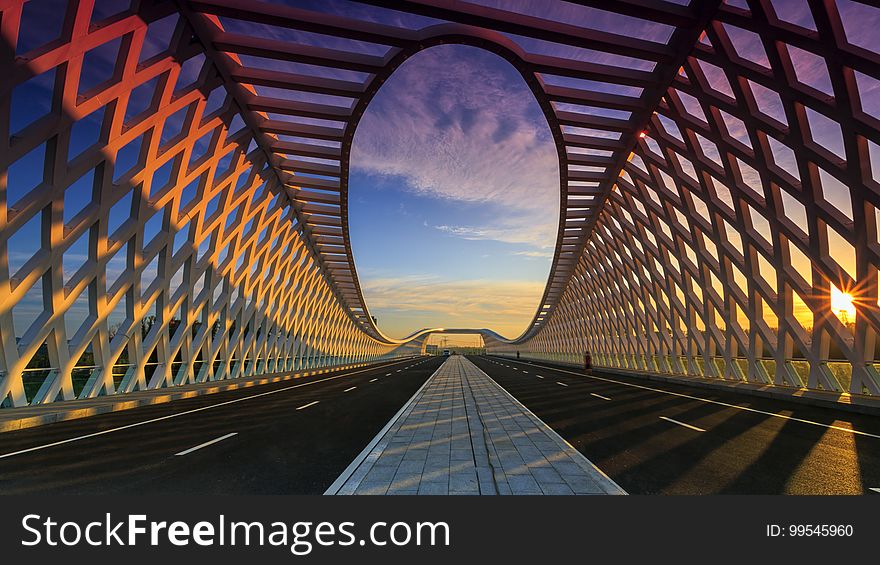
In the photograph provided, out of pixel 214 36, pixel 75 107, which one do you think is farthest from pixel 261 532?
pixel 214 36

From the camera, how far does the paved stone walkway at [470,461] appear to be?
578 centimetres

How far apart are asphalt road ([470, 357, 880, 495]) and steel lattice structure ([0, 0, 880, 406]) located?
601cm

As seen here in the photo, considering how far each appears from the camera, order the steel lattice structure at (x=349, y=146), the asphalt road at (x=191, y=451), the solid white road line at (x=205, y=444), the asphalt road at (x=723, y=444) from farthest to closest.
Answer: the steel lattice structure at (x=349, y=146)
the solid white road line at (x=205, y=444)
the asphalt road at (x=723, y=444)
the asphalt road at (x=191, y=451)

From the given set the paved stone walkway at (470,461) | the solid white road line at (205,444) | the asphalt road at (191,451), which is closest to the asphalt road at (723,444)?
the paved stone walkway at (470,461)

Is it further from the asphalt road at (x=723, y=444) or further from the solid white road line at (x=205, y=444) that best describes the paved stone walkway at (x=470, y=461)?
the solid white road line at (x=205, y=444)

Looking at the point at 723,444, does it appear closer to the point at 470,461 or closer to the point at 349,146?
the point at 470,461

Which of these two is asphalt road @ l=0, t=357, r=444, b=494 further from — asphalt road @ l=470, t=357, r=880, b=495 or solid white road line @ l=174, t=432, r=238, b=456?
asphalt road @ l=470, t=357, r=880, b=495

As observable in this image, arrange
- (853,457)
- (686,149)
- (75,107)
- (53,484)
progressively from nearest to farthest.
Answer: (53,484)
(853,457)
(75,107)
(686,149)

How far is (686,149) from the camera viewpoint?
20.3 metres

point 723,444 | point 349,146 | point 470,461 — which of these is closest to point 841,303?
point 723,444

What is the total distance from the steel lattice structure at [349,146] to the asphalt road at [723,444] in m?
6.01

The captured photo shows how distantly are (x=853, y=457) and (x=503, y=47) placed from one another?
16.2 meters

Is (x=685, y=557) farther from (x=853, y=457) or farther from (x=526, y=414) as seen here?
(x=526, y=414)

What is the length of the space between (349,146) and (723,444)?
831 inches
